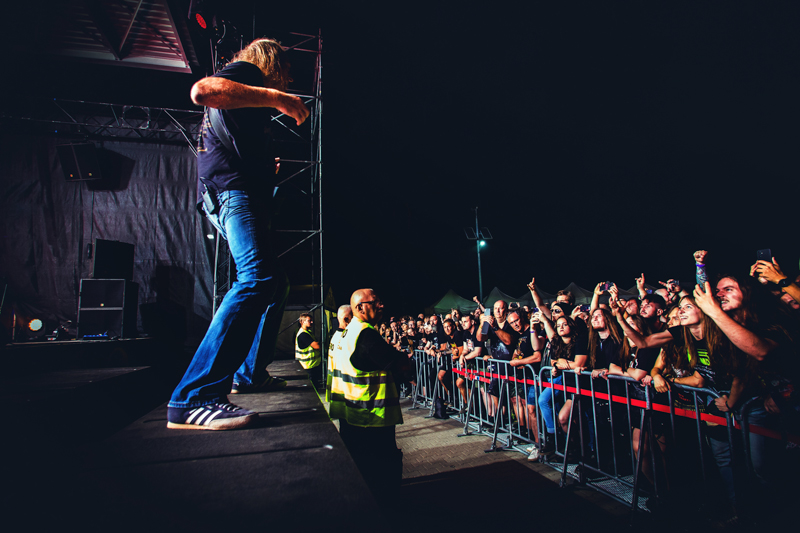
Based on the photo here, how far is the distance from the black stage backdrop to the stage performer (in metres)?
10.00

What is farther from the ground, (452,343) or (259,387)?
(259,387)

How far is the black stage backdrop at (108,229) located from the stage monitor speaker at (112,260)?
5.48ft

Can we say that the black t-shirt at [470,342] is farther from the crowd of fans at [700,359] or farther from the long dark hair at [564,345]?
the long dark hair at [564,345]

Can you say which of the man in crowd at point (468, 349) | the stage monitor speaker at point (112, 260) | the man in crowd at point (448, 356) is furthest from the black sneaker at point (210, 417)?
the stage monitor speaker at point (112, 260)

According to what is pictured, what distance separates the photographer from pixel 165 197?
11.0 m

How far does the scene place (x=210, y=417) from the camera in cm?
170

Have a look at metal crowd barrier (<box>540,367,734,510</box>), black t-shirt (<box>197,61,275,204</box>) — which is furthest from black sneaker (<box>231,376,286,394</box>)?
metal crowd barrier (<box>540,367,734,510</box>)

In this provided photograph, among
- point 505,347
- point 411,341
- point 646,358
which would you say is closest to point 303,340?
point 411,341

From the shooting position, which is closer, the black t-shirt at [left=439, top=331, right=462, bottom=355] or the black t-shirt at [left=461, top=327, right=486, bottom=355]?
the black t-shirt at [left=461, top=327, right=486, bottom=355]

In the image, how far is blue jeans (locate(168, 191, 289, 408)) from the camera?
178cm

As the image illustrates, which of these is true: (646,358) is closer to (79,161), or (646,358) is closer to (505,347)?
(505,347)

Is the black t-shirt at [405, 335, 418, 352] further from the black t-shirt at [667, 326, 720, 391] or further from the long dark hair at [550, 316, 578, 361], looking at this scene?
the black t-shirt at [667, 326, 720, 391]

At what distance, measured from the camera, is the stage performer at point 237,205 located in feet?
5.73

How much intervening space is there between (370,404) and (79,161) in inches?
461
